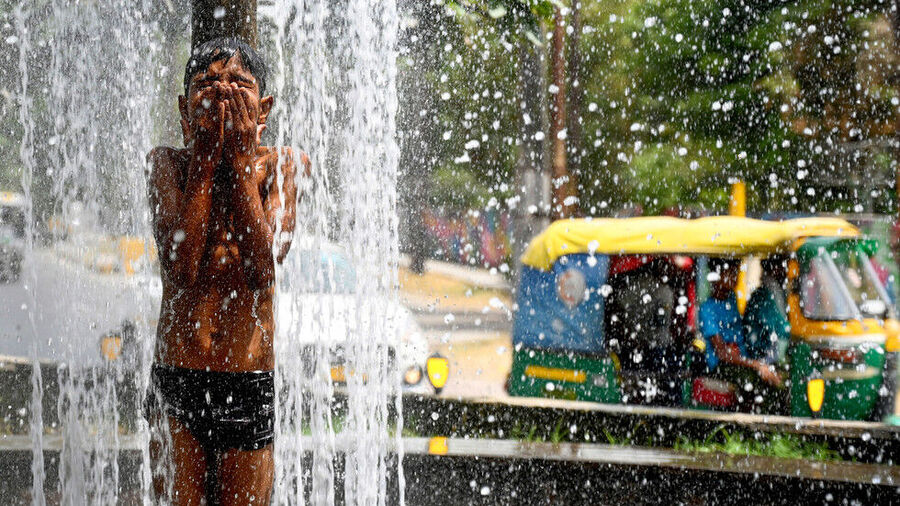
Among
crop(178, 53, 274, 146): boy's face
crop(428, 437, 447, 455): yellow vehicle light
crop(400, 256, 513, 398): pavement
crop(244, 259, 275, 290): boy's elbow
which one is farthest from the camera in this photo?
crop(400, 256, 513, 398): pavement

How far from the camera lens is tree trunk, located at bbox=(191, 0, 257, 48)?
3211 mm

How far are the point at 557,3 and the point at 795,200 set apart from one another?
10.6 m

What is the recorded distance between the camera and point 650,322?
734 cm

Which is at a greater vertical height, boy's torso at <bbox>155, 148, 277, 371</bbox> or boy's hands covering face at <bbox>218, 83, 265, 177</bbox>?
boy's hands covering face at <bbox>218, 83, 265, 177</bbox>

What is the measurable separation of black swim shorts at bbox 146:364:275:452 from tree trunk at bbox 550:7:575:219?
7.70 meters

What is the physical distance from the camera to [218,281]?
8.10 feet

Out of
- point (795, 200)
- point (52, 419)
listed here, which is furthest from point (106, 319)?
point (795, 200)

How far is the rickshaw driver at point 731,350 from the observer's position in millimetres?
6805

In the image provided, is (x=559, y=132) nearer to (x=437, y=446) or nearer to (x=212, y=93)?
(x=437, y=446)

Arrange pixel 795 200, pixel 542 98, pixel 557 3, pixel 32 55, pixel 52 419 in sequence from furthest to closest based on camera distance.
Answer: pixel 795 200 → pixel 542 98 → pixel 32 55 → pixel 52 419 → pixel 557 3

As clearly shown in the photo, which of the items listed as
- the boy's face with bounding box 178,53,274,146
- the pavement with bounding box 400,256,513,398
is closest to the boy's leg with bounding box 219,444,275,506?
the boy's face with bounding box 178,53,274,146

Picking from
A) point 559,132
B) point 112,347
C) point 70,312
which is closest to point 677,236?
point 559,132

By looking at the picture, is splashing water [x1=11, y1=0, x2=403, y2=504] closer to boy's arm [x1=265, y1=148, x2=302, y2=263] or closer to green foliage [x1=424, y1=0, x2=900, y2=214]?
boy's arm [x1=265, y1=148, x2=302, y2=263]

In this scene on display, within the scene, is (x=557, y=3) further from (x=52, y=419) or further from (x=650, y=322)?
(x=52, y=419)
